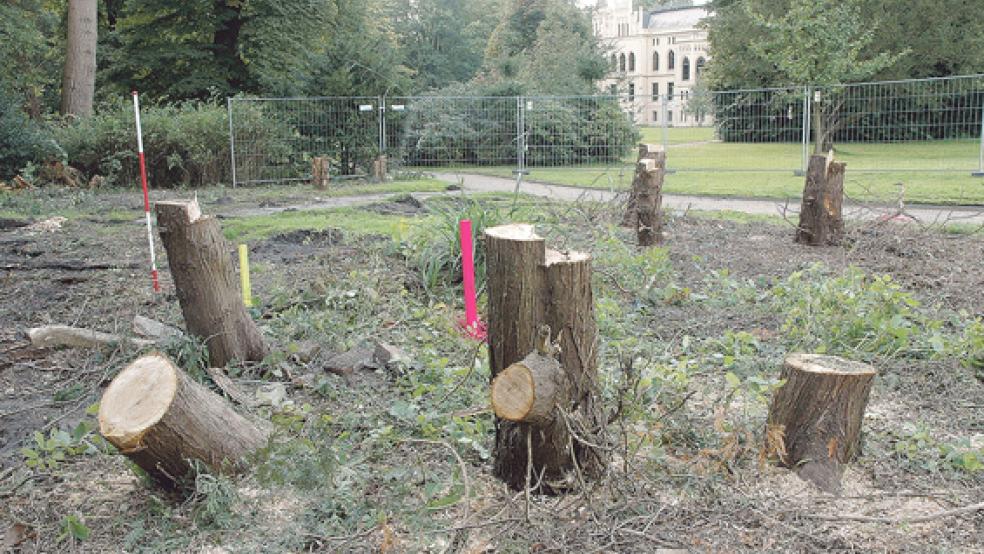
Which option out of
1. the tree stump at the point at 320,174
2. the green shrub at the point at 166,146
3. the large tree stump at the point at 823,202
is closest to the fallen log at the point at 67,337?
the large tree stump at the point at 823,202

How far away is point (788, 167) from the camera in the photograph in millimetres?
18906

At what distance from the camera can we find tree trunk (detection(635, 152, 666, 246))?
8.91 meters

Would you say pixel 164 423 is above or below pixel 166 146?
below

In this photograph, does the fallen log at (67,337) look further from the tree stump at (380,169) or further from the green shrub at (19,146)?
the tree stump at (380,169)

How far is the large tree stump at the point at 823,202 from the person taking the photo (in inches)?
348

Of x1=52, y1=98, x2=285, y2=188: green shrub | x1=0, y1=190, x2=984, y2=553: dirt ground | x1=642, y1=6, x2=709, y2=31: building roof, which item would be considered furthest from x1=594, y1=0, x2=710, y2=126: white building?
x1=0, y1=190, x2=984, y2=553: dirt ground

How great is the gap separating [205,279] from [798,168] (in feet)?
52.0

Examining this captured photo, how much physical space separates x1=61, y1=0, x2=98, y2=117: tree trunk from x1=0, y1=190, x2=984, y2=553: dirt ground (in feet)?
44.8

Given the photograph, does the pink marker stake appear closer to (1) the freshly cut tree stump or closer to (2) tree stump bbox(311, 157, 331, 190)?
(1) the freshly cut tree stump

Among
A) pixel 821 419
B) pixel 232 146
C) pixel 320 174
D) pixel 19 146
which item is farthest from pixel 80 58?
pixel 821 419

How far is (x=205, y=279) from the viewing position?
4945 mm

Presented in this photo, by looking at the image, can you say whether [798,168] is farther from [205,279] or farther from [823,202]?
[205,279]

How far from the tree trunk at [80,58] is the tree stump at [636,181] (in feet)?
48.9

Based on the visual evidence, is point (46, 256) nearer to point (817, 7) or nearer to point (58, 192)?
point (58, 192)
